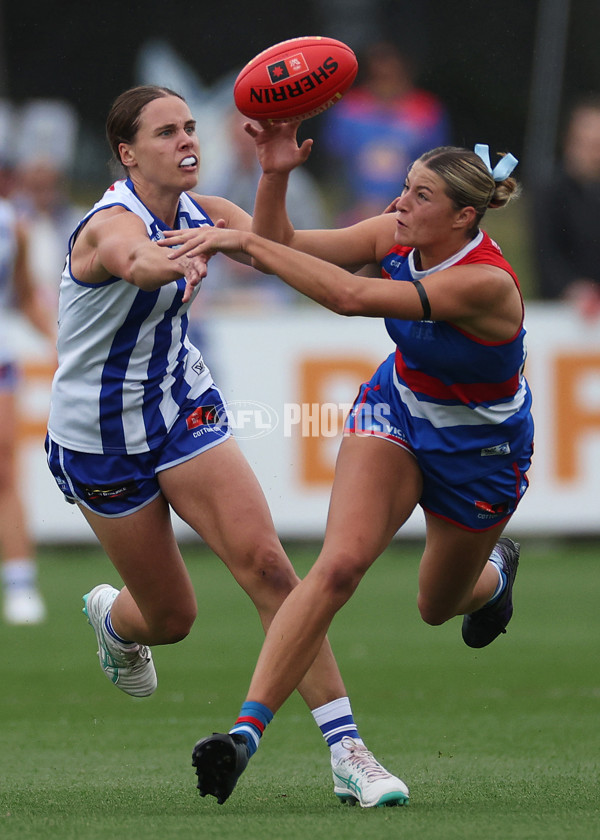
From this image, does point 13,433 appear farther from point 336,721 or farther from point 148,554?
point 336,721

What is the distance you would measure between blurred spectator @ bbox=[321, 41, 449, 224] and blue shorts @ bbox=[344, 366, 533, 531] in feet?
20.9

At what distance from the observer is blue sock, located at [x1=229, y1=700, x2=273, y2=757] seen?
4535 mm

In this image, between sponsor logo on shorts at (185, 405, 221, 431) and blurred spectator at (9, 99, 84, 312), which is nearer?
sponsor logo on shorts at (185, 405, 221, 431)

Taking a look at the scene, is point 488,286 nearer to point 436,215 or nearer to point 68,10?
point 436,215

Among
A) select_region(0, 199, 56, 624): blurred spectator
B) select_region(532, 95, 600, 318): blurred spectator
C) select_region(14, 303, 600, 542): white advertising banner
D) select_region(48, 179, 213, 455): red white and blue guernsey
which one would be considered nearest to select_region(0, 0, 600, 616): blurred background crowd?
select_region(532, 95, 600, 318): blurred spectator

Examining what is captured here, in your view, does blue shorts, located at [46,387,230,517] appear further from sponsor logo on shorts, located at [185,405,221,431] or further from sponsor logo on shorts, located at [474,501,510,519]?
sponsor logo on shorts, located at [474,501,510,519]

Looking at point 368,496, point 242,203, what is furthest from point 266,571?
point 242,203

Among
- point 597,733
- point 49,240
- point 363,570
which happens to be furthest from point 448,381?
point 49,240

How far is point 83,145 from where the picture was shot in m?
13.4

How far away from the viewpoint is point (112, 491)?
5.23 metres

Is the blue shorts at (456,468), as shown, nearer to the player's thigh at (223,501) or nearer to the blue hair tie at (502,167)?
the player's thigh at (223,501)

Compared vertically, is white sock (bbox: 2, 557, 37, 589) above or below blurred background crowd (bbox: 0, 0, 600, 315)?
below

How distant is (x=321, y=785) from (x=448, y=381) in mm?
1421

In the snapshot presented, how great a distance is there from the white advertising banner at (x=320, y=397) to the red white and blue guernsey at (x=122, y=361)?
540 centimetres
